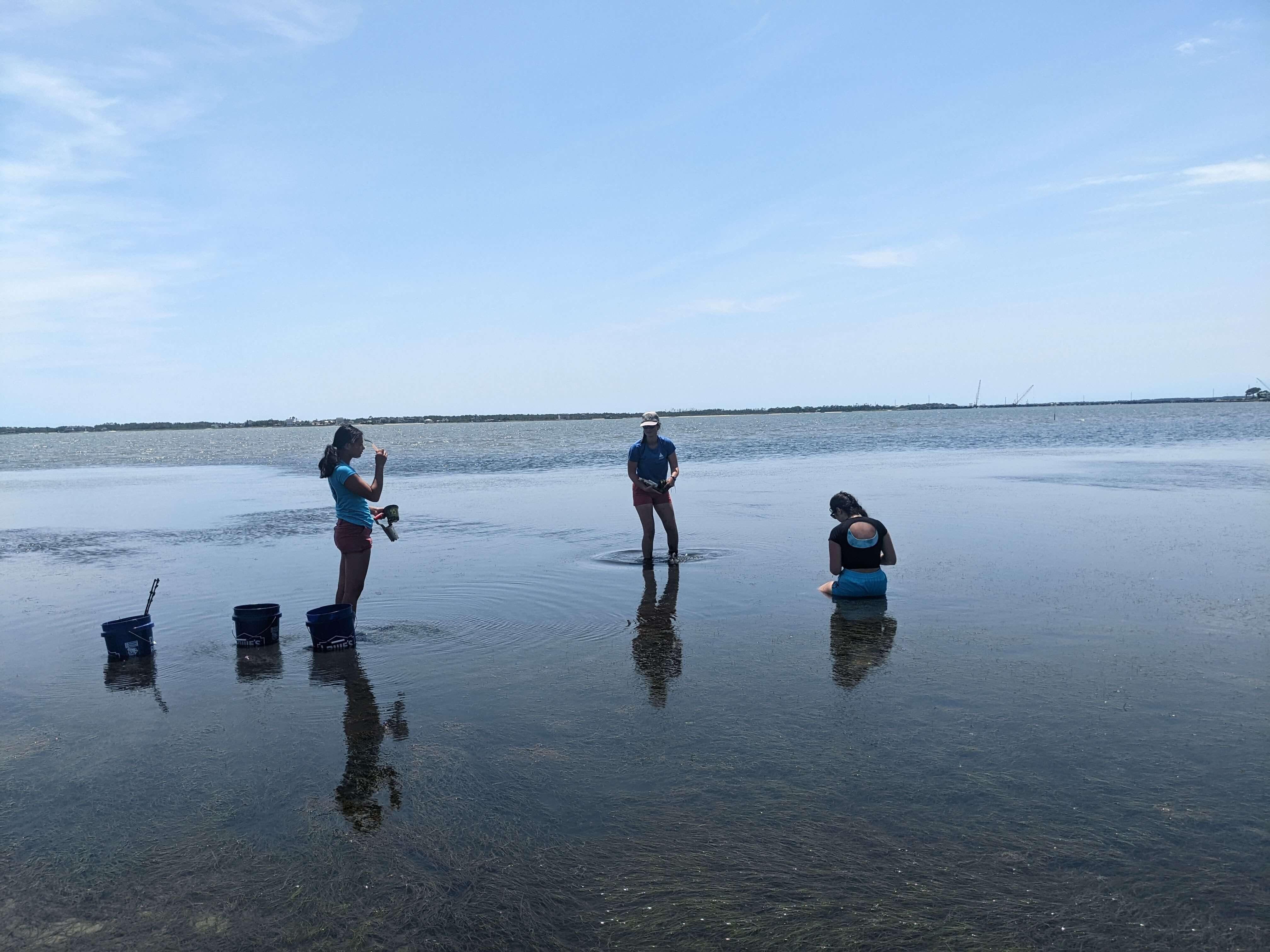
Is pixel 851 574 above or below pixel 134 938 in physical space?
above

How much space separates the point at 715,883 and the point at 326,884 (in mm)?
1648

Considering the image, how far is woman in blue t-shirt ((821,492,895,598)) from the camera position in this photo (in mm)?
8680

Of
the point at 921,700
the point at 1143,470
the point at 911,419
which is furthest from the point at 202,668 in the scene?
the point at 911,419

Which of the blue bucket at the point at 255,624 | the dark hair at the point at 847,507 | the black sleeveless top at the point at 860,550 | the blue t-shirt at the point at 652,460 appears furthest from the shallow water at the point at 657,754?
the blue t-shirt at the point at 652,460

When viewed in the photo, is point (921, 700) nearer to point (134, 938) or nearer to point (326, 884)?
point (326, 884)

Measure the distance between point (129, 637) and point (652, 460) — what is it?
6.29m

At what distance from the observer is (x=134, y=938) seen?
3385 millimetres

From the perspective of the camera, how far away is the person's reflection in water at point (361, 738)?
441cm

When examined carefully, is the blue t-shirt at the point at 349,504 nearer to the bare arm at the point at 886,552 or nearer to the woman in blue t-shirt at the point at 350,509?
the woman in blue t-shirt at the point at 350,509

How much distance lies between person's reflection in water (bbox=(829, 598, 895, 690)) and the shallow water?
0.06 meters

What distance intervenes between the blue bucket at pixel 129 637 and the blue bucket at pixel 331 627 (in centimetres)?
134

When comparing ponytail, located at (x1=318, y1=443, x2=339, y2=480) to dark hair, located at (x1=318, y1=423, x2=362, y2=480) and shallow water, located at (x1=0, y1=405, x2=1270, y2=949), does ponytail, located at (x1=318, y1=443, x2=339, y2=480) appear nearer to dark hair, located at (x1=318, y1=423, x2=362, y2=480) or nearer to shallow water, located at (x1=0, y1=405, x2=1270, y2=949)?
dark hair, located at (x1=318, y1=423, x2=362, y2=480)

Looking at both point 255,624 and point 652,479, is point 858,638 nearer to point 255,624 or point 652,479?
point 652,479

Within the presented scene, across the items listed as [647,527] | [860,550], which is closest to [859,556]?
[860,550]
